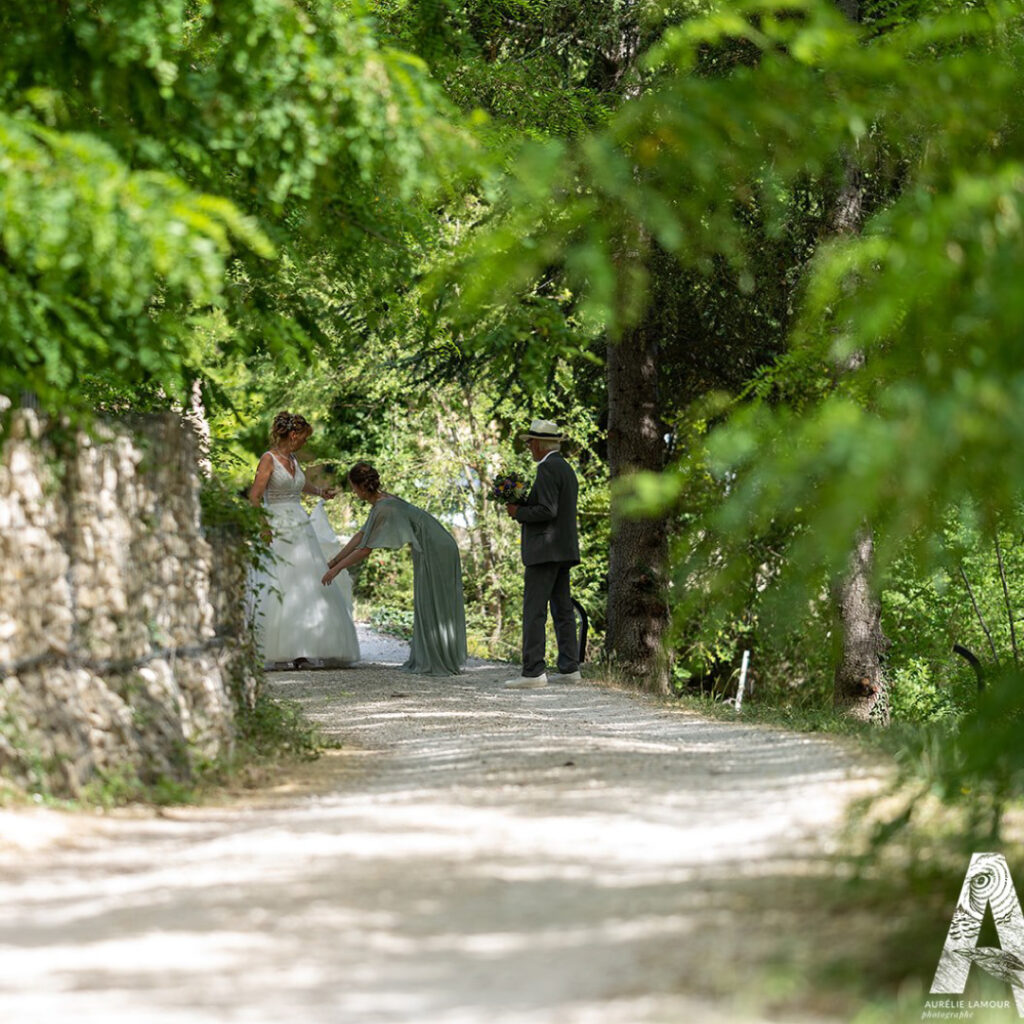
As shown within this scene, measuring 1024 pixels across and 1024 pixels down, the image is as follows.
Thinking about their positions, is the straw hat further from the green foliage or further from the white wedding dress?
the green foliage

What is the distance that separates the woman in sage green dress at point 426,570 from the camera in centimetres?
1619

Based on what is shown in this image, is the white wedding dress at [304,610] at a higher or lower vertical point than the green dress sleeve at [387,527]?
lower

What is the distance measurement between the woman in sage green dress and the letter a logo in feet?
35.6

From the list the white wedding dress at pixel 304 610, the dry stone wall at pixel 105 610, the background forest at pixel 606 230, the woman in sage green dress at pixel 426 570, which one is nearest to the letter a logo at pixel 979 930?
the background forest at pixel 606 230

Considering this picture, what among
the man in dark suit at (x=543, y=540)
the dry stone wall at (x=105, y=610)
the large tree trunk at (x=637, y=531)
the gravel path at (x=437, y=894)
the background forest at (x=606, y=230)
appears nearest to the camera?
the gravel path at (x=437, y=894)

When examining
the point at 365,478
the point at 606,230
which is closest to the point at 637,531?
the point at 365,478

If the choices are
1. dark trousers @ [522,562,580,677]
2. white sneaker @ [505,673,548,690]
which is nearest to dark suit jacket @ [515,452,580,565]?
dark trousers @ [522,562,580,677]

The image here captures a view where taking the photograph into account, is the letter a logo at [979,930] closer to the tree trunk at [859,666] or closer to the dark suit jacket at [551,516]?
the dark suit jacket at [551,516]

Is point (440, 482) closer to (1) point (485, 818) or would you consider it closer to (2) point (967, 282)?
(1) point (485, 818)

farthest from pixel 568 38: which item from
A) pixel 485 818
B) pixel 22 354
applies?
pixel 485 818

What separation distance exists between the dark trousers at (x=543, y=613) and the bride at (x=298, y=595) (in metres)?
2.34

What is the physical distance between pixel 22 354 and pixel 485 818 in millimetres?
2976

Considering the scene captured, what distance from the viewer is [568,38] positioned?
55.9 feet

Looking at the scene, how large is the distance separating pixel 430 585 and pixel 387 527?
75cm
